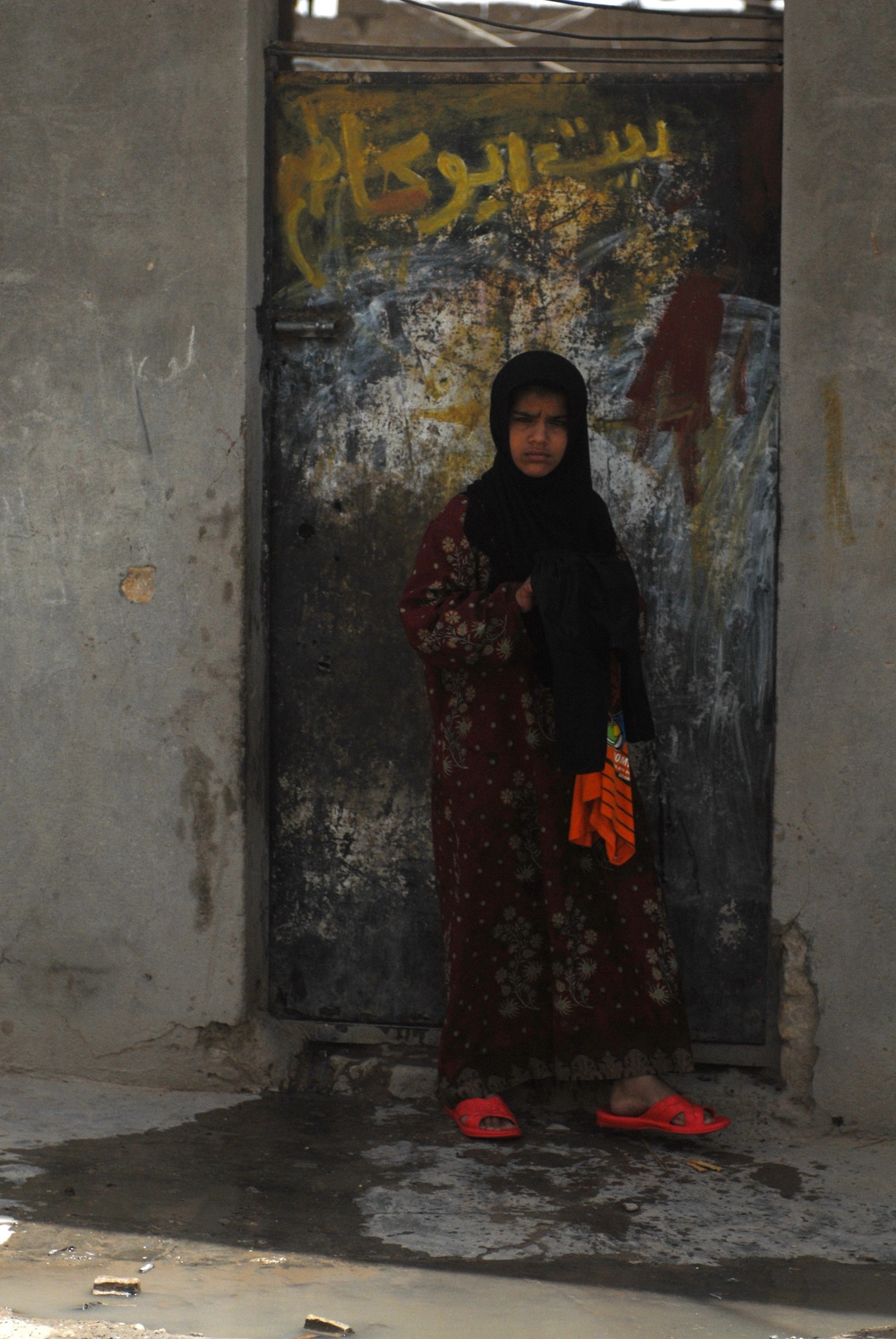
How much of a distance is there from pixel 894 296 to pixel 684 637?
36.6 inches

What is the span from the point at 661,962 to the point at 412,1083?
76 cm

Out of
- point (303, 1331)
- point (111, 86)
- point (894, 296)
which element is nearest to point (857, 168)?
point (894, 296)

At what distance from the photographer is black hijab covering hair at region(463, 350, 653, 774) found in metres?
2.86

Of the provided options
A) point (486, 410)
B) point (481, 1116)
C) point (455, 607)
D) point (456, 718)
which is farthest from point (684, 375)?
point (481, 1116)

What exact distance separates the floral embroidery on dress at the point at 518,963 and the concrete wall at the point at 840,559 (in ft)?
1.94

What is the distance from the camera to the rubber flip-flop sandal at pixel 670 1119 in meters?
3.01

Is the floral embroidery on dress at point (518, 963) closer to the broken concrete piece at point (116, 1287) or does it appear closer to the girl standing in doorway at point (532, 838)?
the girl standing in doorway at point (532, 838)

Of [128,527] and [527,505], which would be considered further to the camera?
[128,527]

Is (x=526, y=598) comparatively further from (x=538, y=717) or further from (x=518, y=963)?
(x=518, y=963)

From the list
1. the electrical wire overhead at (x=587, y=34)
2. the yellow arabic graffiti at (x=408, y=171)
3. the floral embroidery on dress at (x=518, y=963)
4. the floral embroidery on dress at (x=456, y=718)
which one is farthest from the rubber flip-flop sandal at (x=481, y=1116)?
the electrical wire overhead at (x=587, y=34)

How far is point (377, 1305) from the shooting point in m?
2.23

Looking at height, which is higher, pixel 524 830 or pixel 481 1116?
pixel 524 830

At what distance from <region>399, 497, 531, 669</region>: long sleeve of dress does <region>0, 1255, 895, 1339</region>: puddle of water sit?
126 centimetres

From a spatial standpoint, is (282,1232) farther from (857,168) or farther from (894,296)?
(857,168)
